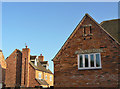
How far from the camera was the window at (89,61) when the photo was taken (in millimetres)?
16047

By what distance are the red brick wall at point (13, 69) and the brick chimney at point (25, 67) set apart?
1.34m

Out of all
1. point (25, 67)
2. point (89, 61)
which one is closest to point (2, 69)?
point (25, 67)

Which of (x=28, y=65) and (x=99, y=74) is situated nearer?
(x=99, y=74)

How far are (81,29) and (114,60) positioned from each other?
15.9 feet

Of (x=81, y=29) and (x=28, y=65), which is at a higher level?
(x=81, y=29)

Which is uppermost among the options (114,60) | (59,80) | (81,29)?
(81,29)

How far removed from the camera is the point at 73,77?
16688 millimetres

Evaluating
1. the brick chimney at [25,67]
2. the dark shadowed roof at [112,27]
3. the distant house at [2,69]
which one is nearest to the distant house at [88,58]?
the dark shadowed roof at [112,27]

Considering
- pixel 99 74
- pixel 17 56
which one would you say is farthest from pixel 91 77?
pixel 17 56

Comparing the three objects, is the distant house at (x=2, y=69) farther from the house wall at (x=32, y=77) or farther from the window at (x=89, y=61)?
the window at (x=89, y=61)

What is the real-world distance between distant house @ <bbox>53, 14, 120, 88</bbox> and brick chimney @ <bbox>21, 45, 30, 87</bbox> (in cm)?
1645

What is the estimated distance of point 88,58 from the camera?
16.4 m

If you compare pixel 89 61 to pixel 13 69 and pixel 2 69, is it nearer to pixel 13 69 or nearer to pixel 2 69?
pixel 13 69

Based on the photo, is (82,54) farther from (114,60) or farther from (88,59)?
(114,60)
